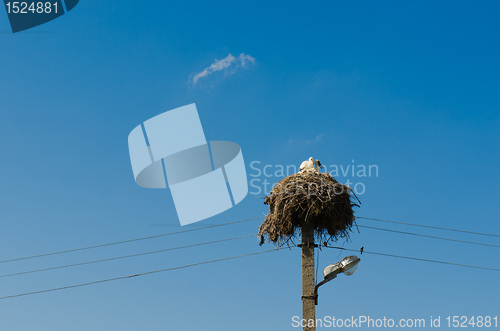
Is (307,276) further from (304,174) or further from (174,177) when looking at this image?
(174,177)

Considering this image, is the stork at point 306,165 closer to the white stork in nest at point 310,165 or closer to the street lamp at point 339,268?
the white stork in nest at point 310,165

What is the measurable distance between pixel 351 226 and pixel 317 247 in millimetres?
1167

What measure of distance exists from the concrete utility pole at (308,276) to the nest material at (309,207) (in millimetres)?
261

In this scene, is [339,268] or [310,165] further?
[310,165]

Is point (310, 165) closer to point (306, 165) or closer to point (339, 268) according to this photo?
point (306, 165)

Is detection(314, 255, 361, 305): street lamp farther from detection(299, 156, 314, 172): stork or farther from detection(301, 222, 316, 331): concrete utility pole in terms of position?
detection(299, 156, 314, 172): stork

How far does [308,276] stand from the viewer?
1023 cm

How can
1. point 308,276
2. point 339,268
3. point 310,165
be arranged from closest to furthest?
point 308,276
point 339,268
point 310,165

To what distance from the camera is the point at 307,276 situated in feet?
33.6

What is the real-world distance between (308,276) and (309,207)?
5.02 feet

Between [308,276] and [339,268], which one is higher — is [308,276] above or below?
below

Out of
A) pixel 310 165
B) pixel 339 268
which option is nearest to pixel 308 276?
pixel 339 268

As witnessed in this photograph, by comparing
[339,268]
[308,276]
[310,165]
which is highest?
[310,165]

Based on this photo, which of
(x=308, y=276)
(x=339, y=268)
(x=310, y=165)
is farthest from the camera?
(x=310, y=165)
